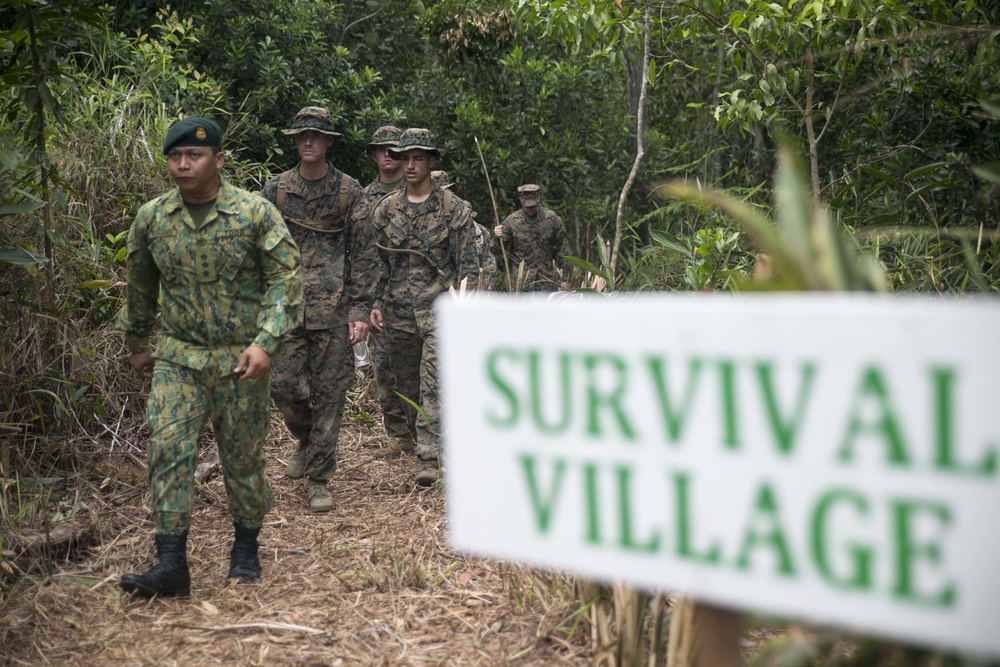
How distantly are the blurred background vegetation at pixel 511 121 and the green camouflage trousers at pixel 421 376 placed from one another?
3.50 ft

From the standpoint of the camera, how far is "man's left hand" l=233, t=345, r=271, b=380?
4.22 metres

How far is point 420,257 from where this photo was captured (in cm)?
641

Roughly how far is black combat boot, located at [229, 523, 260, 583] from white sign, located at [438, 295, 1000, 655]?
2.91m

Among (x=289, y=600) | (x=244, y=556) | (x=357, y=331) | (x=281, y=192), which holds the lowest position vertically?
(x=289, y=600)

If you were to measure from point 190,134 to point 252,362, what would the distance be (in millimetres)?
992

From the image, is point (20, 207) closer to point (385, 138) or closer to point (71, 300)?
point (71, 300)

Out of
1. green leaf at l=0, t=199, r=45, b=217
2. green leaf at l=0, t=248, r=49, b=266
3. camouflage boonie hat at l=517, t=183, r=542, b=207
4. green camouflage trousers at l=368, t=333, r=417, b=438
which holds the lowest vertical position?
green camouflage trousers at l=368, t=333, r=417, b=438

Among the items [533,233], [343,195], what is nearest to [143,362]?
Answer: [343,195]

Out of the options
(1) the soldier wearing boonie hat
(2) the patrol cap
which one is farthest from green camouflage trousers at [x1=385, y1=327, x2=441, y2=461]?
(2) the patrol cap

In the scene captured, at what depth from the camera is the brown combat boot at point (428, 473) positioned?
604 centimetres

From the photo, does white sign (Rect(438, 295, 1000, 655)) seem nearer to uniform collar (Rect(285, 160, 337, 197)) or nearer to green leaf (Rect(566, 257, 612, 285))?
green leaf (Rect(566, 257, 612, 285))

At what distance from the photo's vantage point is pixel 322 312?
5973 millimetres

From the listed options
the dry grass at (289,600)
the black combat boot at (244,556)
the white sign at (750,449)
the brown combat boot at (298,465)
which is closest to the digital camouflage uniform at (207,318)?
the black combat boot at (244,556)

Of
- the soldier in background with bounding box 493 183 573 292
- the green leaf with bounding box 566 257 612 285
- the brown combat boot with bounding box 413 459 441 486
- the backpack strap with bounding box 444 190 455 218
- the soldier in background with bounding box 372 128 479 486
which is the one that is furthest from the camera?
the soldier in background with bounding box 493 183 573 292
